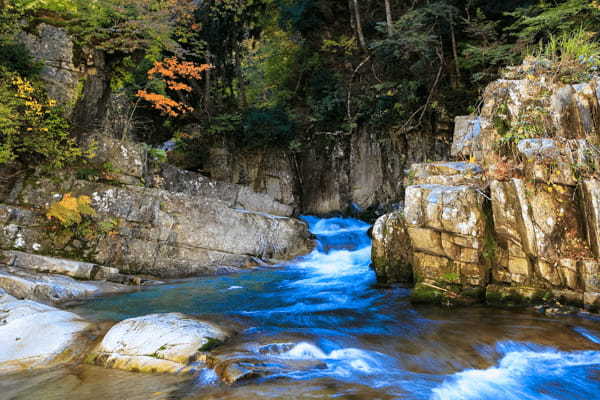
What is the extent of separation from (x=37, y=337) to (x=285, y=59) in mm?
18058

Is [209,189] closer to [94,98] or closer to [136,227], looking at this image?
[136,227]

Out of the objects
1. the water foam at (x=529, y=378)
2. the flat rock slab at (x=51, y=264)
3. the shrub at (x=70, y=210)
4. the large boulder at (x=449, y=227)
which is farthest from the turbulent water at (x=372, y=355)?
the shrub at (x=70, y=210)

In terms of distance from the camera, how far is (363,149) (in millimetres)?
16828

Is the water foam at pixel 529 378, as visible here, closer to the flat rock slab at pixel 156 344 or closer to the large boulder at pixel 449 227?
the large boulder at pixel 449 227

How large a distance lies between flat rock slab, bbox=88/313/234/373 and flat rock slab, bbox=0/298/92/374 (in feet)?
1.49

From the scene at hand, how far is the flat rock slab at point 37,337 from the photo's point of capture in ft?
14.0

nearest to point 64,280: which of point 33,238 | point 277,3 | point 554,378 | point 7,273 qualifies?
point 7,273

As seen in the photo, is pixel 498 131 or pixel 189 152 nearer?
pixel 498 131

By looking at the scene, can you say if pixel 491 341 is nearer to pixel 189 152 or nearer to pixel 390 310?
pixel 390 310

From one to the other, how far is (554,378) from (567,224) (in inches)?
107

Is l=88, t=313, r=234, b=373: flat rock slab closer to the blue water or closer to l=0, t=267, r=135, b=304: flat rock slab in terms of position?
the blue water

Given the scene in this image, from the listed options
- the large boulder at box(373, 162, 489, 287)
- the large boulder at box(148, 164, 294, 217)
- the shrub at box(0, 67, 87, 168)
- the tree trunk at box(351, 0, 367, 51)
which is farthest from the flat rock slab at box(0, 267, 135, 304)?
the tree trunk at box(351, 0, 367, 51)

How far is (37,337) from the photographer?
15.3 feet

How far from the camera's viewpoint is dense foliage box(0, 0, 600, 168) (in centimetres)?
1089
